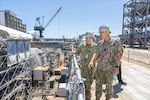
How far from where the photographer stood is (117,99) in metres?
5.20

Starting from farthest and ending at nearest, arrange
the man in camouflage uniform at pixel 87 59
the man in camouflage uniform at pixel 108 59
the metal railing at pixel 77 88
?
the man in camouflage uniform at pixel 87 59 → the man in camouflage uniform at pixel 108 59 → the metal railing at pixel 77 88

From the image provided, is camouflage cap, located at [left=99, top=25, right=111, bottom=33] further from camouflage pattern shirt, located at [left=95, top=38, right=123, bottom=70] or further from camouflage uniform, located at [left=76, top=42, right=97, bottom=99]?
camouflage uniform, located at [left=76, top=42, right=97, bottom=99]

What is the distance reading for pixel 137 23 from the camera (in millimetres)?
43938

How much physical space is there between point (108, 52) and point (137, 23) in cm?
4243

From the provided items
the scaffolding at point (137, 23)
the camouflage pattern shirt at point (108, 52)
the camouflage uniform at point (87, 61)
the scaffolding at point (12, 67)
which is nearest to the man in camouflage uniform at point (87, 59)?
the camouflage uniform at point (87, 61)

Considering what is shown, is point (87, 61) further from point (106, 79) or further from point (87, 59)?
point (106, 79)

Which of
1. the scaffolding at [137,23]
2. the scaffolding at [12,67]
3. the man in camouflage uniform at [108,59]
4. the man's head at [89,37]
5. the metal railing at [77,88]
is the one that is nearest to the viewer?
the metal railing at [77,88]

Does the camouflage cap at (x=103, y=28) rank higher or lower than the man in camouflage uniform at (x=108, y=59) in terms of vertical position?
higher

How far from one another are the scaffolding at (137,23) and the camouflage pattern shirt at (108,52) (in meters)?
37.2

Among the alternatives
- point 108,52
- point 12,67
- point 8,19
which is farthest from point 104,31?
point 8,19

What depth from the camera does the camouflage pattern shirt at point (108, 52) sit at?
13.3ft

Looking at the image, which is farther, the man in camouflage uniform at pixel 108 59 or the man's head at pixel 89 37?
the man's head at pixel 89 37

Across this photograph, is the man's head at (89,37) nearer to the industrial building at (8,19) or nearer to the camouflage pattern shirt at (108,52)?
the camouflage pattern shirt at (108,52)

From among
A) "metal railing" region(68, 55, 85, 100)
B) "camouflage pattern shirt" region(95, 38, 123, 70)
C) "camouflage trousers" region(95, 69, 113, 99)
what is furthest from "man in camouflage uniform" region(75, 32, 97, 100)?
"metal railing" region(68, 55, 85, 100)
